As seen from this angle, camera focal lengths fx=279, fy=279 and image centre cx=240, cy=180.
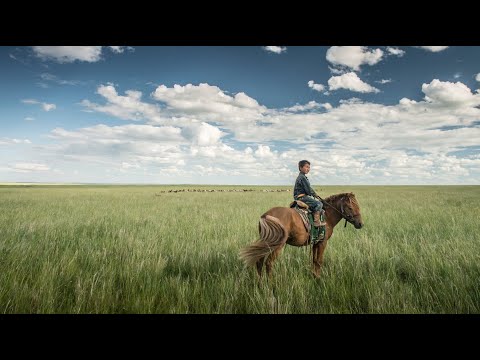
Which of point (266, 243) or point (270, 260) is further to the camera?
point (270, 260)

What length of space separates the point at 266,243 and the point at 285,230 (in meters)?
Result: 0.39

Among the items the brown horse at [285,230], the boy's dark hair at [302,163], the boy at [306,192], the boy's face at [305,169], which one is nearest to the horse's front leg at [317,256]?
the brown horse at [285,230]

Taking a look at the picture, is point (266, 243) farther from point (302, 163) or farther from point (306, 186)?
point (302, 163)

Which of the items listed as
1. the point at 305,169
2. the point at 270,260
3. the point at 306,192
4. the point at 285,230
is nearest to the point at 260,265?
the point at 270,260

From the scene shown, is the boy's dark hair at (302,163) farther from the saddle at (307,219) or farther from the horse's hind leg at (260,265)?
the horse's hind leg at (260,265)

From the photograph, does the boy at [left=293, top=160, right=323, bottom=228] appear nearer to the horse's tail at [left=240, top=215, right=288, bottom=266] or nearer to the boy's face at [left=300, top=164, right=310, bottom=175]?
the boy's face at [left=300, top=164, right=310, bottom=175]

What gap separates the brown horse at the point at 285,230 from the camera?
14.7ft

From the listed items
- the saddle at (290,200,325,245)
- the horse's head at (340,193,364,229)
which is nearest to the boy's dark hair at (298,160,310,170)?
the saddle at (290,200,325,245)

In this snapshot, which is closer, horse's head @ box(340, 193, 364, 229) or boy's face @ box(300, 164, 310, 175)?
boy's face @ box(300, 164, 310, 175)

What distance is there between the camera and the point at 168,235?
9.37m

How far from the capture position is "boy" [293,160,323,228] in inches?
202

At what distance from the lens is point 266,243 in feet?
14.5
